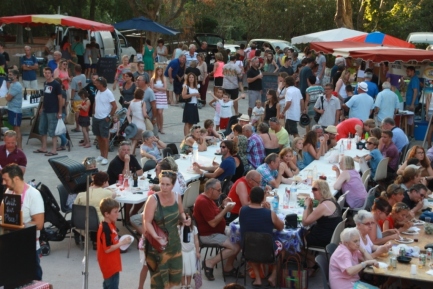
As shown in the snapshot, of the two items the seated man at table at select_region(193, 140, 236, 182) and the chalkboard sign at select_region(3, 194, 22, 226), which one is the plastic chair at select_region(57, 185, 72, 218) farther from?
the chalkboard sign at select_region(3, 194, 22, 226)

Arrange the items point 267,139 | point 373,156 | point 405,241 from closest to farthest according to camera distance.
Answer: point 405,241 → point 373,156 → point 267,139

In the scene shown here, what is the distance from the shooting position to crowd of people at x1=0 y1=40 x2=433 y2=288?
7582 mm

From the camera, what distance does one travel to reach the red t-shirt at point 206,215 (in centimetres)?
882

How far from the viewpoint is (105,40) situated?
26.0 metres

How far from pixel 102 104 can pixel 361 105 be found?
541cm

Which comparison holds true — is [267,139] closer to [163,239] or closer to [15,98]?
[15,98]

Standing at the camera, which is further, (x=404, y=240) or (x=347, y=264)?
(x=404, y=240)

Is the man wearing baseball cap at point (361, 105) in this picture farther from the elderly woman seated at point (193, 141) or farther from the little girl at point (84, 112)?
the little girl at point (84, 112)

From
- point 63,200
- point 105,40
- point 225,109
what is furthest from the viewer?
point 105,40

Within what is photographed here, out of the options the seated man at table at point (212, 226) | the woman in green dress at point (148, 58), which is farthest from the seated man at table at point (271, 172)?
the woman in green dress at point (148, 58)

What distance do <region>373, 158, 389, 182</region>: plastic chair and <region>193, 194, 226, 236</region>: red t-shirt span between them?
13.3 ft

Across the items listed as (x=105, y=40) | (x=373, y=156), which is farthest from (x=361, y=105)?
(x=105, y=40)

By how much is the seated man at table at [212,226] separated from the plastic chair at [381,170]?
13.1ft

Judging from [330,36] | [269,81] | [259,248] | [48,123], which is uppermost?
[330,36]
